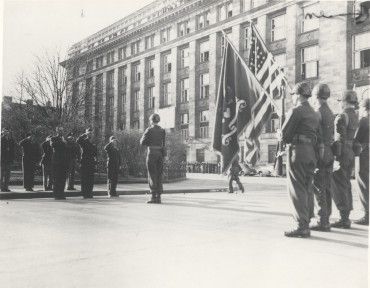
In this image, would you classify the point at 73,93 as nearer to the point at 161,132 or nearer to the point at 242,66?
the point at 161,132

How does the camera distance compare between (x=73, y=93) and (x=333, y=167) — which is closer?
(x=333, y=167)

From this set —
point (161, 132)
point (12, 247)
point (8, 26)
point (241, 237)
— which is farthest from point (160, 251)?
point (161, 132)

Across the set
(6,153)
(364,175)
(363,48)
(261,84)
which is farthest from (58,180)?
(363,48)

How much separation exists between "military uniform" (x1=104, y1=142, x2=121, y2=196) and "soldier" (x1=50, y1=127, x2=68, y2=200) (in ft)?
3.86

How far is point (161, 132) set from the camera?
8750 mm

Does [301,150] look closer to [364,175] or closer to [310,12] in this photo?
[364,175]

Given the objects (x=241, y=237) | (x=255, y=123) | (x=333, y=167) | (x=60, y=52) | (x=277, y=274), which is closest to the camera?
(x=277, y=274)

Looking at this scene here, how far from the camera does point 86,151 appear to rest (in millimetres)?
10430

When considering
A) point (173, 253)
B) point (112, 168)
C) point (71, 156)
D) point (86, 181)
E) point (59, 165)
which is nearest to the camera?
point (173, 253)

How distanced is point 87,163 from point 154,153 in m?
2.36

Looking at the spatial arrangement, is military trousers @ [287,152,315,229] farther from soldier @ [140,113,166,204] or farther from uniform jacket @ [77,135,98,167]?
uniform jacket @ [77,135,98,167]

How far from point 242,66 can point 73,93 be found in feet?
47.3

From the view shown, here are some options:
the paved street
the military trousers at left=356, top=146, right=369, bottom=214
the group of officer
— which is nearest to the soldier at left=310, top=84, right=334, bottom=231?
the group of officer

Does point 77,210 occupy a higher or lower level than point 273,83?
lower
